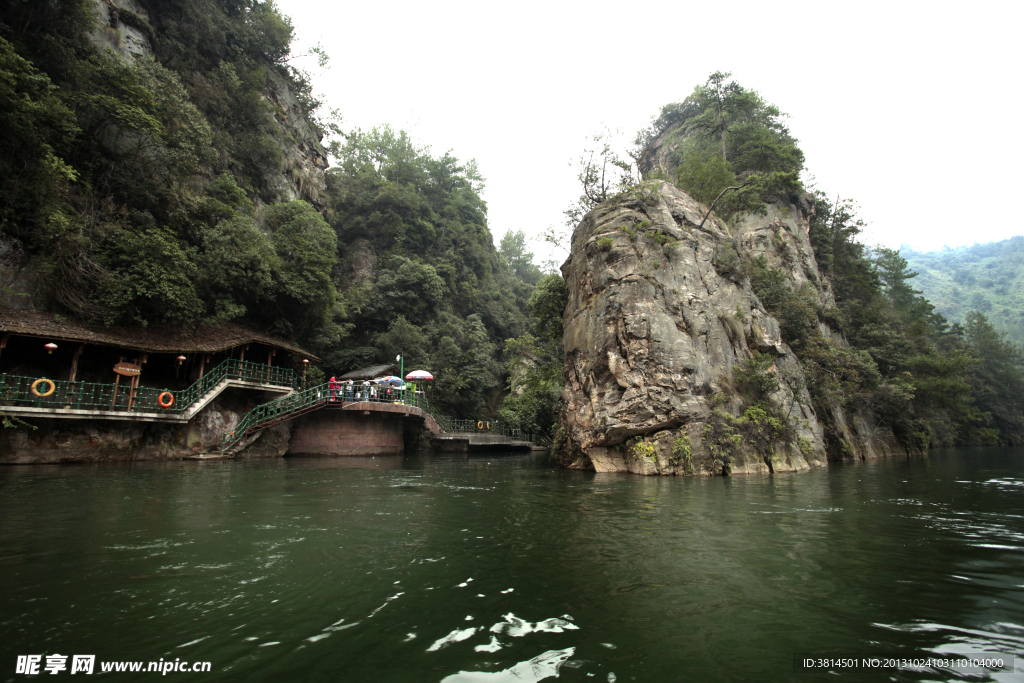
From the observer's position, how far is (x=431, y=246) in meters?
40.1

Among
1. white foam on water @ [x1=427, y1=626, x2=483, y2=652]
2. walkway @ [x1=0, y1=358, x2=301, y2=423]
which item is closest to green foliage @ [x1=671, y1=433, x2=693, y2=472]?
white foam on water @ [x1=427, y1=626, x2=483, y2=652]

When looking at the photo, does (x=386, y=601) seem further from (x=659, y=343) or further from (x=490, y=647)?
(x=659, y=343)

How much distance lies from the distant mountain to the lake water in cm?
9059

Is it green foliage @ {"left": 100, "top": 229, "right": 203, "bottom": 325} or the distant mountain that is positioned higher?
the distant mountain

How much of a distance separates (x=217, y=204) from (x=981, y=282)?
131 m

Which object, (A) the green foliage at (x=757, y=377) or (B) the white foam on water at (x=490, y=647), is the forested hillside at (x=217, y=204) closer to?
(B) the white foam on water at (x=490, y=647)

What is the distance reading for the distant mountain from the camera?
80631 mm

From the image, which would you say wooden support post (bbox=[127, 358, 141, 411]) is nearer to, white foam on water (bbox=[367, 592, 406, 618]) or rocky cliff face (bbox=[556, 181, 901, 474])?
rocky cliff face (bbox=[556, 181, 901, 474])

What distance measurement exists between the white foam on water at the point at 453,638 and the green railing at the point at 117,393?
60.2ft

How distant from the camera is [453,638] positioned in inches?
119

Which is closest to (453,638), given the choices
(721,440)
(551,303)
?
(721,440)

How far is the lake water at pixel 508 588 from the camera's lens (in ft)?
8.87

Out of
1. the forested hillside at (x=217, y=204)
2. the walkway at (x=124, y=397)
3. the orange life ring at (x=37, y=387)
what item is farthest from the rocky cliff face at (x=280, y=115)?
the orange life ring at (x=37, y=387)

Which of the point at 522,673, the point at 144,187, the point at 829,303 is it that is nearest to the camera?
the point at 522,673
